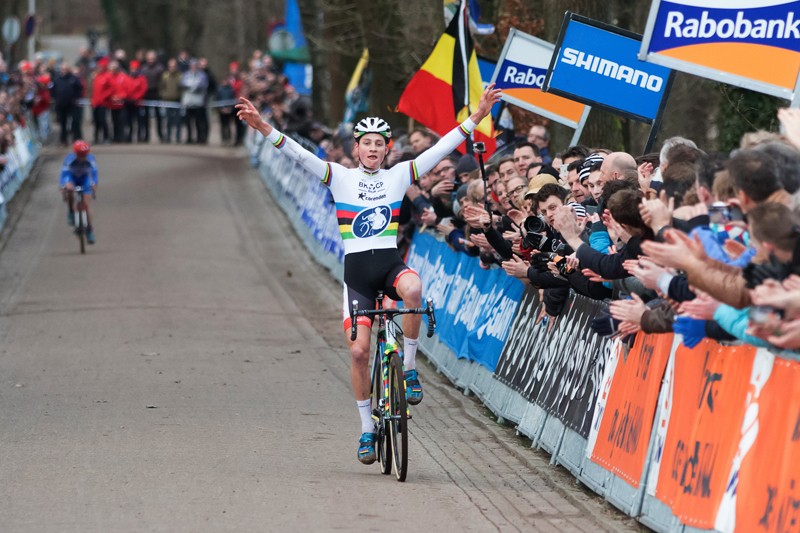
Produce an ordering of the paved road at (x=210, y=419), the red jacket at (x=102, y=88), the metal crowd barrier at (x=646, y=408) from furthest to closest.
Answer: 1. the red jacket at (x=102, y=88)
2. the paved road at (x=210, y=419)
3. the metal crowd barrier at (x=646, y=408)

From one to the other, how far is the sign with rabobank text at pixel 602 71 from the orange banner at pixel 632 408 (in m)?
4.17

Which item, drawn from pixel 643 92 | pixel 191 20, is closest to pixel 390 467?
pixel 643 92

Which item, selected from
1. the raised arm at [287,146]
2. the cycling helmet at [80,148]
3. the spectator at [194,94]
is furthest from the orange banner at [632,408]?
the spectator at [194,94]

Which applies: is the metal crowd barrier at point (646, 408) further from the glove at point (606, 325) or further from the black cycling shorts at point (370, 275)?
the black cycling shorts at point (370, 275)

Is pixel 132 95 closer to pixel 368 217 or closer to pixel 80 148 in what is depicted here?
pixel 80 148

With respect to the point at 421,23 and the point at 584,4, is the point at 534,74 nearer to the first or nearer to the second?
the point at 584,4

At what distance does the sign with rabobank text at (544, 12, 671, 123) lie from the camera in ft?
42.0

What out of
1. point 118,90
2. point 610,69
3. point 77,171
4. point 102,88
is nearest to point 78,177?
point 77,171

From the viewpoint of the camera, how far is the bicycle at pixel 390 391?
9.50 m

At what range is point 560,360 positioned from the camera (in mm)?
10648

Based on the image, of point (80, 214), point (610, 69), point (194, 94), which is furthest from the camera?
point (194, 94)

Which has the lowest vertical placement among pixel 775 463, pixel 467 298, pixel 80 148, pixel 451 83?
pixel 80 148

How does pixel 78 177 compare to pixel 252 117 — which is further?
pixel 78 177

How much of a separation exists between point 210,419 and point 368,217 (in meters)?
2.63
